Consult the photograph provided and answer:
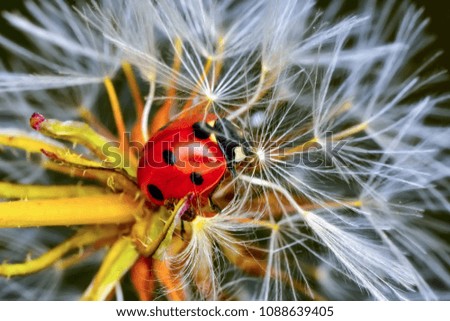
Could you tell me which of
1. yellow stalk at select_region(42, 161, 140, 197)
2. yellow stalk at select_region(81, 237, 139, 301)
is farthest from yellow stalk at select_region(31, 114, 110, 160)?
yellow stalk at select_region(81, 237, 139, 301)

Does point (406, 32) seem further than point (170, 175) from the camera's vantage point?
Yes

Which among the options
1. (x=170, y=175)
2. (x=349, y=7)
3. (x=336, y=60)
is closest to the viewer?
(x=170, y=175)

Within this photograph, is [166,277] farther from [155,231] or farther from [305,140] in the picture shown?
[305,140]

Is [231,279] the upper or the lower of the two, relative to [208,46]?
lower

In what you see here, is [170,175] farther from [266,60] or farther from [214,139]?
[266,60]

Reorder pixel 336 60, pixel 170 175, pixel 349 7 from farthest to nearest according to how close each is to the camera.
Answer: pixel 349 7, pixel 336 60, pixel 170 175

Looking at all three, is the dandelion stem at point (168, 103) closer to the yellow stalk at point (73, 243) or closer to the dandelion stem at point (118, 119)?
the dandelion stem at point (118, 119)

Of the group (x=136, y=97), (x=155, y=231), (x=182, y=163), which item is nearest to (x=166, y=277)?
(x=155, y=231)
